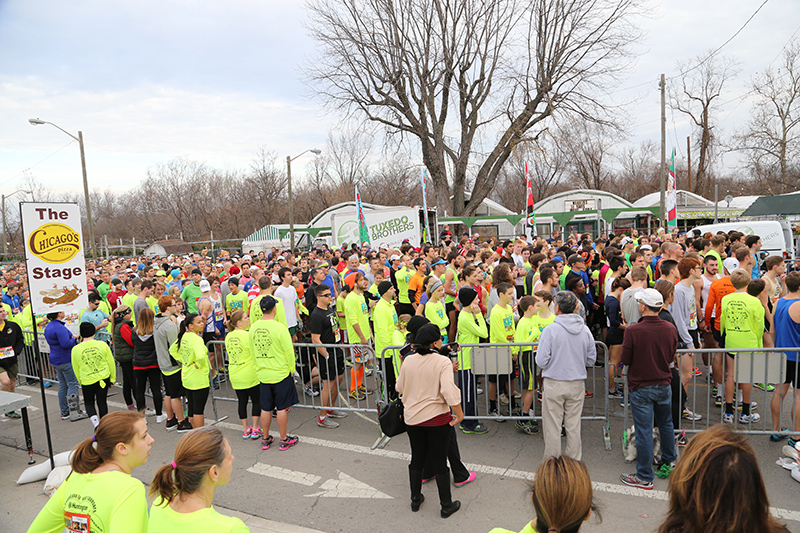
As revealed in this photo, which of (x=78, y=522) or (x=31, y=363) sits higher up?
(x=78, y=522)

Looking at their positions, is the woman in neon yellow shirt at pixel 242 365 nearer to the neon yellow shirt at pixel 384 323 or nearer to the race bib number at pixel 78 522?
the neon yellow shirt at pixel 384 323

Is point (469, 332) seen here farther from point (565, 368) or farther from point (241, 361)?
point (241, 361)

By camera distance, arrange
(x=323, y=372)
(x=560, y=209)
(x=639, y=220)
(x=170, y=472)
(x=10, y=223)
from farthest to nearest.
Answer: (x=10, y=223) < (x=560, y=209) < (x=639, y=220) < (x=323, y=372) < (x=170, y=472)

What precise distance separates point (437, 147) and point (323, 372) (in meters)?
24.8

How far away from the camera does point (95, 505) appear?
2.36m

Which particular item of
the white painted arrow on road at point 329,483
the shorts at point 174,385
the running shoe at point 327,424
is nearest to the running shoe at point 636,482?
the white painted arrow on road at point 329,483

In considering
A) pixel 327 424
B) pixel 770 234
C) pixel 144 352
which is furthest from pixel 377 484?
pixel 770 234

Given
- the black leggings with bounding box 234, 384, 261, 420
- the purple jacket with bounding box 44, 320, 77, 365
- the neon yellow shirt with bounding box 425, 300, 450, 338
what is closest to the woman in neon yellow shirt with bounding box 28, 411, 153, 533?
the black leggings with bounding box 234, 384, 261, 420

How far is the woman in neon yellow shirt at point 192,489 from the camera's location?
2168 millimetres

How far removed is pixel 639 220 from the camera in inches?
1281

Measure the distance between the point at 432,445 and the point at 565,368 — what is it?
5.04ft

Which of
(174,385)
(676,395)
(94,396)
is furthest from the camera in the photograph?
(94,396)

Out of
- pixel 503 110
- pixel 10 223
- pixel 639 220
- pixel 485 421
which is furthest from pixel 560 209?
pixel 10 223

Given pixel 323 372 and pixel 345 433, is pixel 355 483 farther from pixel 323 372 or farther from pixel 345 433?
pixel 323 372
